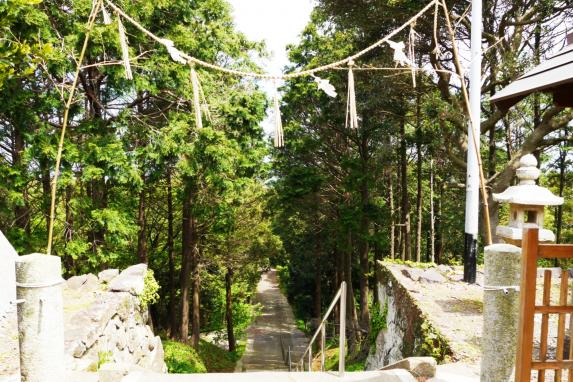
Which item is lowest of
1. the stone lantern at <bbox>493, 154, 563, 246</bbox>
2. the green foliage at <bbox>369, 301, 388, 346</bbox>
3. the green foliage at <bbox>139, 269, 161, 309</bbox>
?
the green foliage at <bbox>369, 301, 388, 346</bbox>

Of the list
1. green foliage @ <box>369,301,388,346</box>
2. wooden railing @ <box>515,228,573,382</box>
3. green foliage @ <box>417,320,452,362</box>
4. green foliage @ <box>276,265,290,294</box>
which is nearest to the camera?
wooden railing @ <box>515,228,573,382</box>

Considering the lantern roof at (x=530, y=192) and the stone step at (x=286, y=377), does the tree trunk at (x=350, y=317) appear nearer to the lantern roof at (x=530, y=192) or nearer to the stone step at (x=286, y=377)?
the lantern roof at (x=530, y=192)

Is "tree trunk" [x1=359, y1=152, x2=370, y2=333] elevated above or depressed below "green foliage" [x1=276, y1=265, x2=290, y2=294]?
above

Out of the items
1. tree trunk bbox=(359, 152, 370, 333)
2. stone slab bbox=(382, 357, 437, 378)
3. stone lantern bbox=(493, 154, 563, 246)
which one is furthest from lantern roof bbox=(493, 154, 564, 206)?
tree trunk bbox=(359, 152, 370, 333)

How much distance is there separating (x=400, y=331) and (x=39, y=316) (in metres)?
5.70

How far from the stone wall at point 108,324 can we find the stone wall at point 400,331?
3658 millimetres

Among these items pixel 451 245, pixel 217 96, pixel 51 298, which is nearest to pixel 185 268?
pixel 217 96

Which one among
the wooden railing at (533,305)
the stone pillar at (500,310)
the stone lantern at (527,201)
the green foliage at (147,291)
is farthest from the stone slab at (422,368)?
the green foliage at (147,291)

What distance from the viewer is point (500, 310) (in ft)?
9.41

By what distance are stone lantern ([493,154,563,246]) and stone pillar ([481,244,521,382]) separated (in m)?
2.79

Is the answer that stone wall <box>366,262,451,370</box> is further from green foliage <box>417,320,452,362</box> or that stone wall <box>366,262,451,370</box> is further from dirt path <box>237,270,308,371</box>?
dirt path <box>237,270,308,371</box>

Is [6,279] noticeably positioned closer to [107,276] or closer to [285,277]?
[107,276]

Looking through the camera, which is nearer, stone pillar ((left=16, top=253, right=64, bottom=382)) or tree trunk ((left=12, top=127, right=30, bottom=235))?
stone pillar ((left=16, top=253, right=64, bottom=382))

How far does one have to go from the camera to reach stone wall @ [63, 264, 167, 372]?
173 inches
